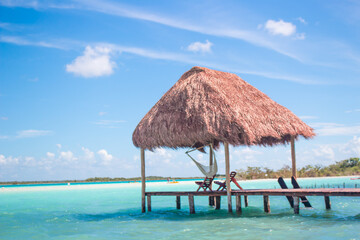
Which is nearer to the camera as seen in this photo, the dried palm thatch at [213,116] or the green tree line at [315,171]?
the dried palm thatch at [213,116]

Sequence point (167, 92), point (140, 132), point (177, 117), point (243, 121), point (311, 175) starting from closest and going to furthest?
point (243, 121) < point (177, 117) < point (140, 132) < point (167, 92) < point (311, 175)

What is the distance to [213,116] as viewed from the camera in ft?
29.0

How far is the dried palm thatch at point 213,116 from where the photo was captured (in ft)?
28.8

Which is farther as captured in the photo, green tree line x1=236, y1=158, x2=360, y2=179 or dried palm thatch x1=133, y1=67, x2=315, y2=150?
green tree line x1=236, y1=158, x2=360, y2=179

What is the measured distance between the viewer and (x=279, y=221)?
825 cm

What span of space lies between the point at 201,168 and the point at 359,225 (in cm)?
402

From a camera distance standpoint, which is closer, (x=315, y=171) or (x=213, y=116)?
(x=213, y=116)

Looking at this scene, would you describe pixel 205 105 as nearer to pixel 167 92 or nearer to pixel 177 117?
pixel 177 117

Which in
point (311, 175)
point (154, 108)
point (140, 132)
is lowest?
point (311, 175)

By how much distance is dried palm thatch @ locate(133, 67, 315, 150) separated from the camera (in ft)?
28.8

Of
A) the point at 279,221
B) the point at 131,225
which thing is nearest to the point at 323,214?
the point at 279,221

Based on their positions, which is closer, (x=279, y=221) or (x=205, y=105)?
(x=279, y=221)

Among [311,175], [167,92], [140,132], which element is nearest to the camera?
[140,132]

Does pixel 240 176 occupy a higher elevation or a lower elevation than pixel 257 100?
lower
